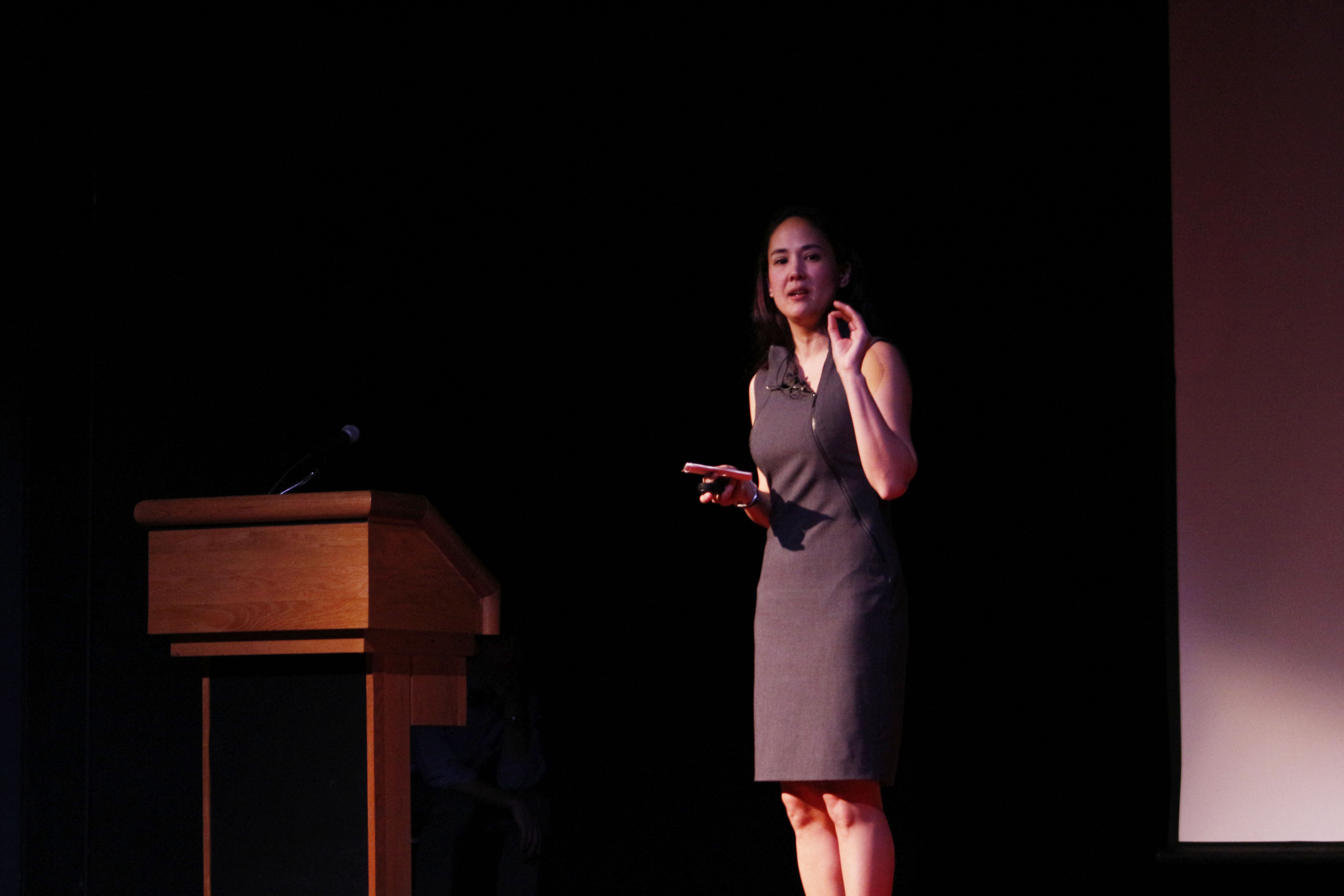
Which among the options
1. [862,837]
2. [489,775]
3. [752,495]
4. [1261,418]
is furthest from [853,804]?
[489,775]

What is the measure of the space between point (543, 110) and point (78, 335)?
4.62ft

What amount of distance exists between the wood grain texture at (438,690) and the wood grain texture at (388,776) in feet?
0.13

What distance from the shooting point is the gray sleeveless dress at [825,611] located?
2184 millimetres

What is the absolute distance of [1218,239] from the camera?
317cm

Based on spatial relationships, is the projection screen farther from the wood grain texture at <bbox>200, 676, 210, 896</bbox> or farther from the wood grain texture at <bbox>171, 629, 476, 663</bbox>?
the wood grain texture at <bbox>200, 676, 210, 896</bbox>

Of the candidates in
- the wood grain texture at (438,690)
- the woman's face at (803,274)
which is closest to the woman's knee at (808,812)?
the wood grain texture at (438,690)

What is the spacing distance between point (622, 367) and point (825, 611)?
5.30 ft

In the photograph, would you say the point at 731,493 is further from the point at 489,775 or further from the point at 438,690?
the point at 489,775

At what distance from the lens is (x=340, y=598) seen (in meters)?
2.14

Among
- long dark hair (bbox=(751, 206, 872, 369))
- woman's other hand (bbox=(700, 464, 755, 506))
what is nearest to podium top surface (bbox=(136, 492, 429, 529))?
woman's other hand (bbox=(700, 464, 755, 506))

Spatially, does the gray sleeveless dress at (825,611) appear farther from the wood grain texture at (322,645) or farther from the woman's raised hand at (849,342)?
the wood grain texture at (322,645)

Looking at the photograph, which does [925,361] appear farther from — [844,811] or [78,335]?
[78,335]

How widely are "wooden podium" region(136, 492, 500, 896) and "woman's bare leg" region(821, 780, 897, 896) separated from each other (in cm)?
71

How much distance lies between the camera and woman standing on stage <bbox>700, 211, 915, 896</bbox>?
2184mm
